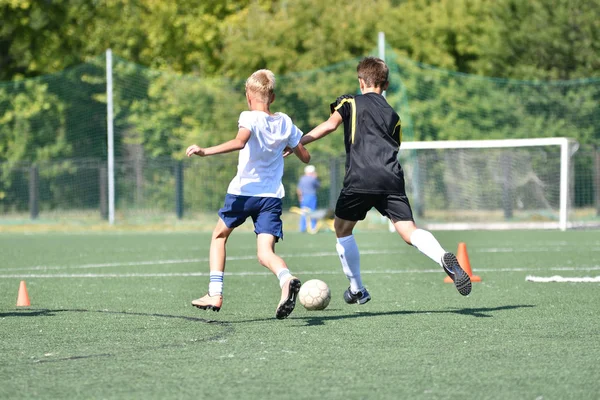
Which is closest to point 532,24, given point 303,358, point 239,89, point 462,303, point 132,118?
point 239,89

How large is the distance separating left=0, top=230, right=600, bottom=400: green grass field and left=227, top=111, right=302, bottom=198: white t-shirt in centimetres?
95

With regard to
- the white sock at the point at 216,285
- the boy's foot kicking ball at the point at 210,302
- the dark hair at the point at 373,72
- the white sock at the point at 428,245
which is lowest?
the boy's foot kicking ball at the point at 210,302

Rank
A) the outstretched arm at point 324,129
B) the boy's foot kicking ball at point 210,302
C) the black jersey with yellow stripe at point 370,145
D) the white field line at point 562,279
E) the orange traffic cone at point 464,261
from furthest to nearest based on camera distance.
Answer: the orange traffic cone at point 464,261, the white field line at point 562,279, the black jersey with yellow stripe at point 370,145, the outstretched arm at point 324,129, the boy's foot kicking ball at point 210,302

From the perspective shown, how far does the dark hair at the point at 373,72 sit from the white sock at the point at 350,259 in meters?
1.26

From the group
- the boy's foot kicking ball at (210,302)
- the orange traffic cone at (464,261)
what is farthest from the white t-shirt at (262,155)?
the orange traffic cone at (464,261)

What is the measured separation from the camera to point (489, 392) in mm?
4828

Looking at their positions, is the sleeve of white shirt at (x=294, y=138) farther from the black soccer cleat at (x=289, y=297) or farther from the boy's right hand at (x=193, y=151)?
the black soccer cleat at (x=289, y=297)

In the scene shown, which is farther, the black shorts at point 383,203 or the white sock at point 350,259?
the white sock at point 350,259

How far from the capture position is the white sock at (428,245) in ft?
25.6

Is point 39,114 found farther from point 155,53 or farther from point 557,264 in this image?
point 557,264

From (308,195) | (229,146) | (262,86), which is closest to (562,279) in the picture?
(262,86)

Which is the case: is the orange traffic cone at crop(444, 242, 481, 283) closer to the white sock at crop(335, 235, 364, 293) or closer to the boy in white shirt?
the white sock at crop(335, 235, 364, 293)

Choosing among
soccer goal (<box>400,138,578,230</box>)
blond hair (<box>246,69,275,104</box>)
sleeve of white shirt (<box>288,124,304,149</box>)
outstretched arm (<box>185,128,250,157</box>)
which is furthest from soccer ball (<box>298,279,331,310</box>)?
soccer goal (<box>400,138,578,230</box>)

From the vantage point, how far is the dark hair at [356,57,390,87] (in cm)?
822
